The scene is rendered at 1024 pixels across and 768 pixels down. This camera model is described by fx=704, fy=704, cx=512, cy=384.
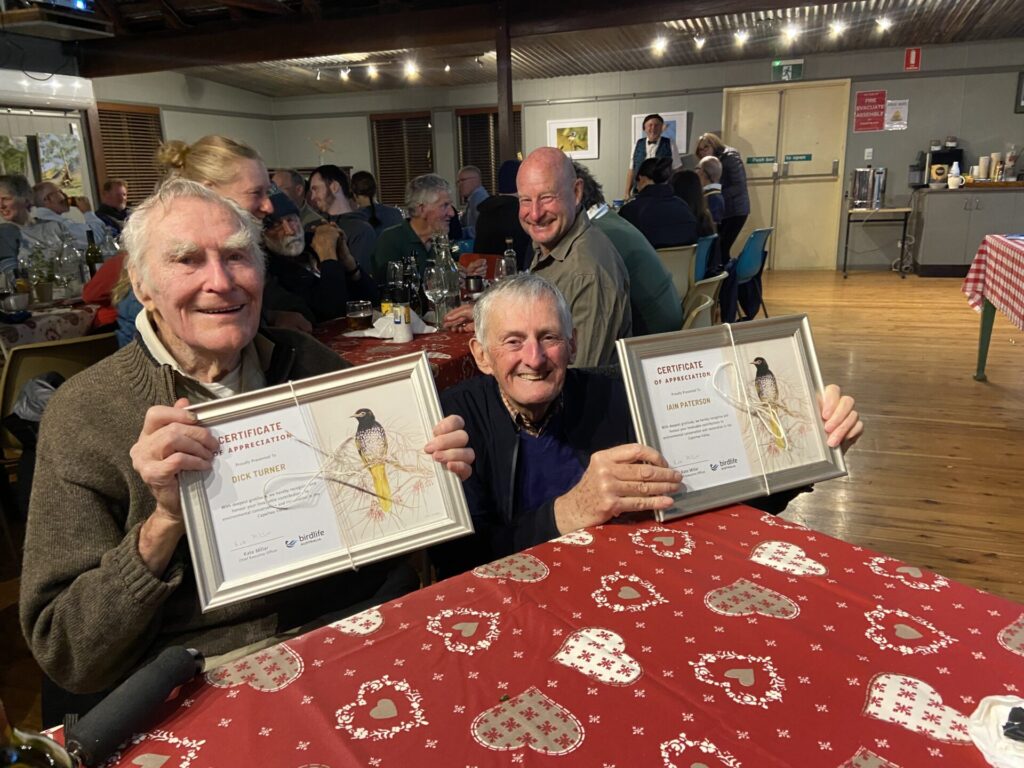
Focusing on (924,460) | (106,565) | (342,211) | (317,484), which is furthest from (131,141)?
(317,484)

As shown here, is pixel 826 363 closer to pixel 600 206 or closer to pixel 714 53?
pixel 600 206

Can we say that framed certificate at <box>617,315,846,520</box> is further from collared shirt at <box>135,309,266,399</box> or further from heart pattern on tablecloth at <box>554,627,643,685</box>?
collared shirt at <box>135,309,266,399</box>

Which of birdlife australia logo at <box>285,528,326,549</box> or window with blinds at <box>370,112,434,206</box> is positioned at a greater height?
window with blinds at <box>370,112,434,206</box>

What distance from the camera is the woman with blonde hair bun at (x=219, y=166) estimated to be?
7.39 feet

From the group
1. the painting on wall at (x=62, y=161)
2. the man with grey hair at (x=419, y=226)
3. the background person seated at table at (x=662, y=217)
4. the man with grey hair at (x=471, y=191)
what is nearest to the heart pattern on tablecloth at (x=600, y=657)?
the man with grey hair at (x=419, y=226)

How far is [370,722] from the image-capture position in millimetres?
794

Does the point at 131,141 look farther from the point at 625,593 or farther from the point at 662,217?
the point at 625,593

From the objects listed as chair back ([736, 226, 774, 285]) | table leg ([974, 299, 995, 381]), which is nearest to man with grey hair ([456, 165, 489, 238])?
chair back ([736, 226, 774, 285])

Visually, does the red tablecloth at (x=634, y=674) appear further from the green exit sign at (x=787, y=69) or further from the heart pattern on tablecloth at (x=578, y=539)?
the green exit sign at (x=787, y=69)

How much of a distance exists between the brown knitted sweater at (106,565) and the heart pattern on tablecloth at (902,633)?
988 mm

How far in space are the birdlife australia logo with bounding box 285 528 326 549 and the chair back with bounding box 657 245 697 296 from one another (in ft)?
13.0

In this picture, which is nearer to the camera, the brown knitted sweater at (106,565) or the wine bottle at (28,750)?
the wine bottle at (28,750)

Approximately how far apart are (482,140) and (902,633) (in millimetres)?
12511

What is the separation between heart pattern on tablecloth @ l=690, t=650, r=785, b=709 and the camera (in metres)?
0.81
